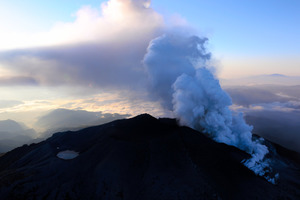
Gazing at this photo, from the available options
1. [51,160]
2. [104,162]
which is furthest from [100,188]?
[51,160]

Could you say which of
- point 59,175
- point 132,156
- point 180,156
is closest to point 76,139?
point 59,175

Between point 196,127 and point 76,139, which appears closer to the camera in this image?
point 76,139

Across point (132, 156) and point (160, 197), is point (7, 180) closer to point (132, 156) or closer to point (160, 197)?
point (132, 156)

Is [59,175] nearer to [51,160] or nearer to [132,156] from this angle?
[51,160]

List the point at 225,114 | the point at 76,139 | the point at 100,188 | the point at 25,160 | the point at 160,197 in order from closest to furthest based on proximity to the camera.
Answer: the point at 160,197
the point at 100,188
the point at 25,160
the point at 76,139
the point at 225,114

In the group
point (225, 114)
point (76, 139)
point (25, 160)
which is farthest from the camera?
point (225, 114)

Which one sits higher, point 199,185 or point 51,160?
point 51,160
